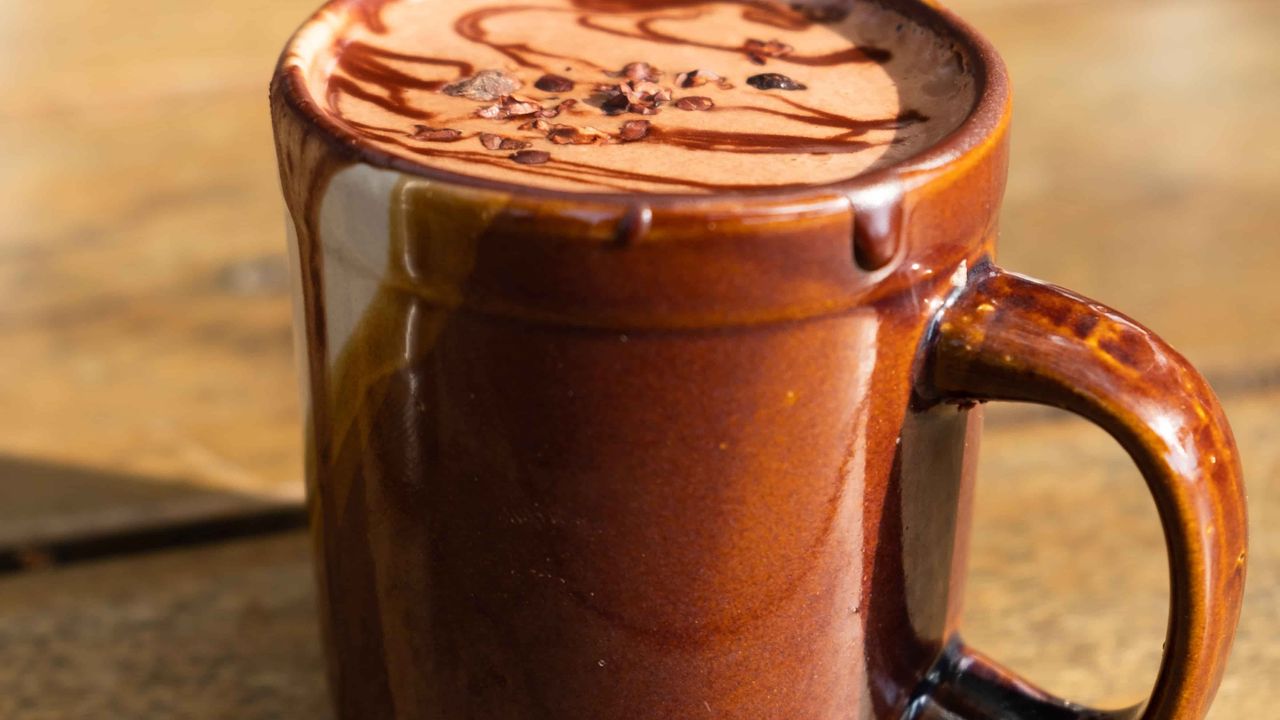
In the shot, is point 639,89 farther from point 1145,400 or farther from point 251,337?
point 251,337

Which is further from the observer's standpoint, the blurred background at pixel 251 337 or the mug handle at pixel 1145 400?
the blurred background at pixel 251 337

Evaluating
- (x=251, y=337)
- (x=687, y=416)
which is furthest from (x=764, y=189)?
(x=251, y=337)

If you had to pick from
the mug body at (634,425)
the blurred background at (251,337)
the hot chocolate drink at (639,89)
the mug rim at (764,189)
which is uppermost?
the mug rim at (764,189)

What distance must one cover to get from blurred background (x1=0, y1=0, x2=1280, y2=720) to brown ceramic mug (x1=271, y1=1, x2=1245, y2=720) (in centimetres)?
19

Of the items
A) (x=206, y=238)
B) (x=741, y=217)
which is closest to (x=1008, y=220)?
(x=206, y=238)

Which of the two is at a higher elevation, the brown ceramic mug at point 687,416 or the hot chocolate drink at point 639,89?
the hot chocolate drink at point 639,89

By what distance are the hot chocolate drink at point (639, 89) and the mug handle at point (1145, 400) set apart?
0.06 meters

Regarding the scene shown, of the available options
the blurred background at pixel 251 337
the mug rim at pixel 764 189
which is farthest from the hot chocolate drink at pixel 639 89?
the blurred background at pixel 251 337

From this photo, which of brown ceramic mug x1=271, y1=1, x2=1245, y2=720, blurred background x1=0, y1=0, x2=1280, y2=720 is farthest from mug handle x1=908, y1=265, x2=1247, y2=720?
blurred background x1=0, y1=0, x2=1280, y2=720

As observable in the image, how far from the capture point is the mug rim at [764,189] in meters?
0.43

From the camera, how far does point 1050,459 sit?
818mm

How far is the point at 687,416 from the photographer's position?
0.45 m

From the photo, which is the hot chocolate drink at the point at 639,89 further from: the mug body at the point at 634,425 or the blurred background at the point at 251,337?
the blurred background at the point at 251,337

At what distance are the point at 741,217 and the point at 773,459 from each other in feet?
0.28
